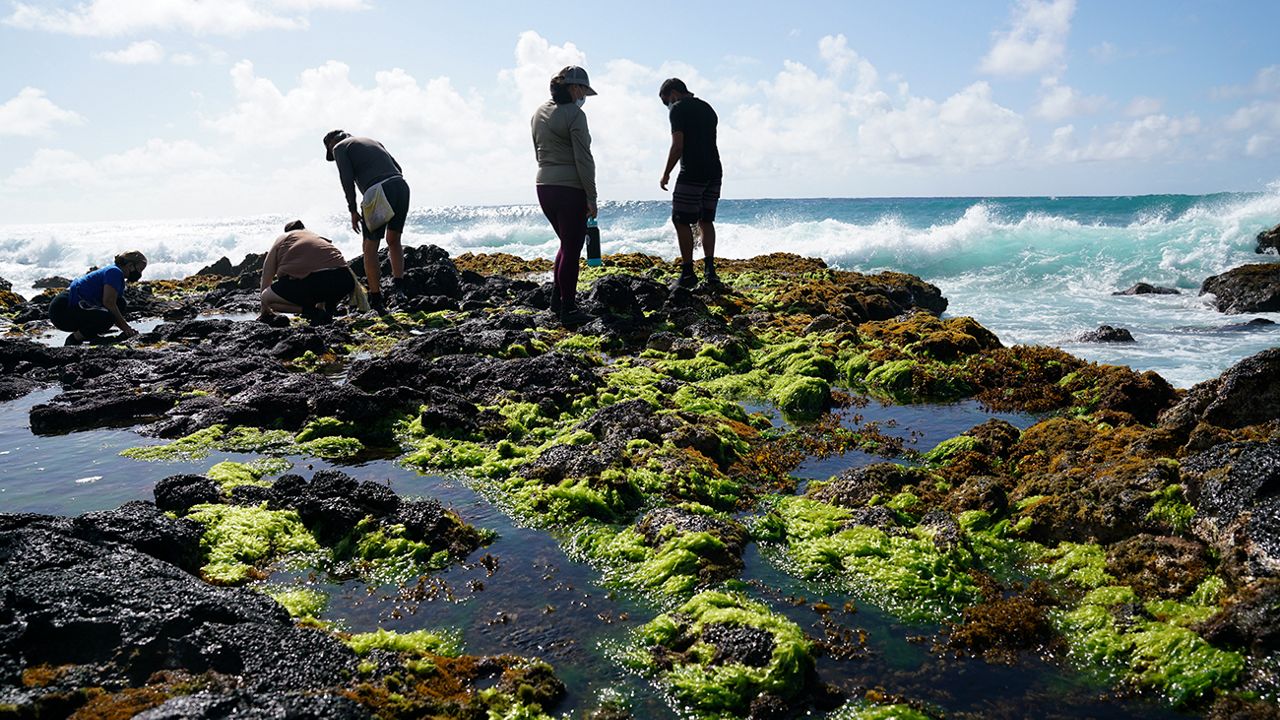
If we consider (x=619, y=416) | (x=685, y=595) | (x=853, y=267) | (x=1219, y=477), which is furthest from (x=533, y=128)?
(x=853, y=267)

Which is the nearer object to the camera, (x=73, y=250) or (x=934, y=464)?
(x=934, y=464)

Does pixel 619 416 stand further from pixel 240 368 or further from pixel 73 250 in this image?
pixel 73 250

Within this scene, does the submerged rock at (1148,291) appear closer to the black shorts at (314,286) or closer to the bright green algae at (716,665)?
the black shorts at (314,286)

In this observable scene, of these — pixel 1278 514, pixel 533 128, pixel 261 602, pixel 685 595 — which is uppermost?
pixel 533 128

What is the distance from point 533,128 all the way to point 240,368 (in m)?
4.39

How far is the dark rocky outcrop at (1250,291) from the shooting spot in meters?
15.4

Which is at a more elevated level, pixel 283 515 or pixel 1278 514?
pixel 1278 514

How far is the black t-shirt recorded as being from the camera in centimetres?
1068

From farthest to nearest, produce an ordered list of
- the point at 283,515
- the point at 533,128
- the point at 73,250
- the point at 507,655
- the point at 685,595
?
the point at 73,250 < the point at 533,128 < the point at 283,515 < the point at 685,595 < the point at 507,655

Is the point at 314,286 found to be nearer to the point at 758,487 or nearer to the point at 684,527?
the point at 758,487

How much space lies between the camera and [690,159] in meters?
10.9

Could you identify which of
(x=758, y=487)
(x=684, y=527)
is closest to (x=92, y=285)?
(x=758, y=487)

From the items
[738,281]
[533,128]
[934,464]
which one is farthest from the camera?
[738,281]

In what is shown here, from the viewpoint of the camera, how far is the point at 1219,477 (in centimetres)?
Answer: 351
